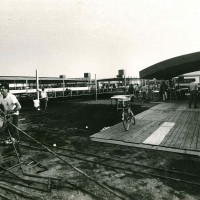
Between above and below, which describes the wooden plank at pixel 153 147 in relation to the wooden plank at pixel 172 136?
below

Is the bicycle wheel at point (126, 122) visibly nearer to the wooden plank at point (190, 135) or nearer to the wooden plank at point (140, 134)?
the wooden plank at point (140, 134)

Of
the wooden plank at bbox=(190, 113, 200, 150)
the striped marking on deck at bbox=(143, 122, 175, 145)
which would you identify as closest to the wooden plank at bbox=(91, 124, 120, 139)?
the striped marking on deck at bbox=(143, 122, 175, 145)

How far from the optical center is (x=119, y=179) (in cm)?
426

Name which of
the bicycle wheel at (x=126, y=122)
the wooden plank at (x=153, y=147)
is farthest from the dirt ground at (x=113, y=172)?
the bicycle wheel at (x=126, y=122)

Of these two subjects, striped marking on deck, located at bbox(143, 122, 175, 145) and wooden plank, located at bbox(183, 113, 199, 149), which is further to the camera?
striped marking on deck, located at bbox(143, 122, 175, 145)

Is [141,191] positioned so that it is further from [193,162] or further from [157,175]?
[193,162]

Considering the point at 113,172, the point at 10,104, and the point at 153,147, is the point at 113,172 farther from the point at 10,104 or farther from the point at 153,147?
the point at 10,104

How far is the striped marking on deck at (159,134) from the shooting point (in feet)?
22.2

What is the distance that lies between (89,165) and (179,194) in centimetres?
210

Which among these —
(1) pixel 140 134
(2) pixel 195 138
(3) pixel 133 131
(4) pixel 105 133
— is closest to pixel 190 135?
(2) pixel 195 138

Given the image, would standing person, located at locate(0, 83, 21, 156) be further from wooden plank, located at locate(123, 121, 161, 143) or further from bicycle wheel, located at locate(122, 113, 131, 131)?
bicycle wheel, located at locate(122, 113, 131, 131)

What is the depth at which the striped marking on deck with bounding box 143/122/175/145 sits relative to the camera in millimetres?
6762

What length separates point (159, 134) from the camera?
7637 mm

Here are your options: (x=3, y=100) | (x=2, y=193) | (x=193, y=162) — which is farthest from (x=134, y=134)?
(x=2, y=193)
